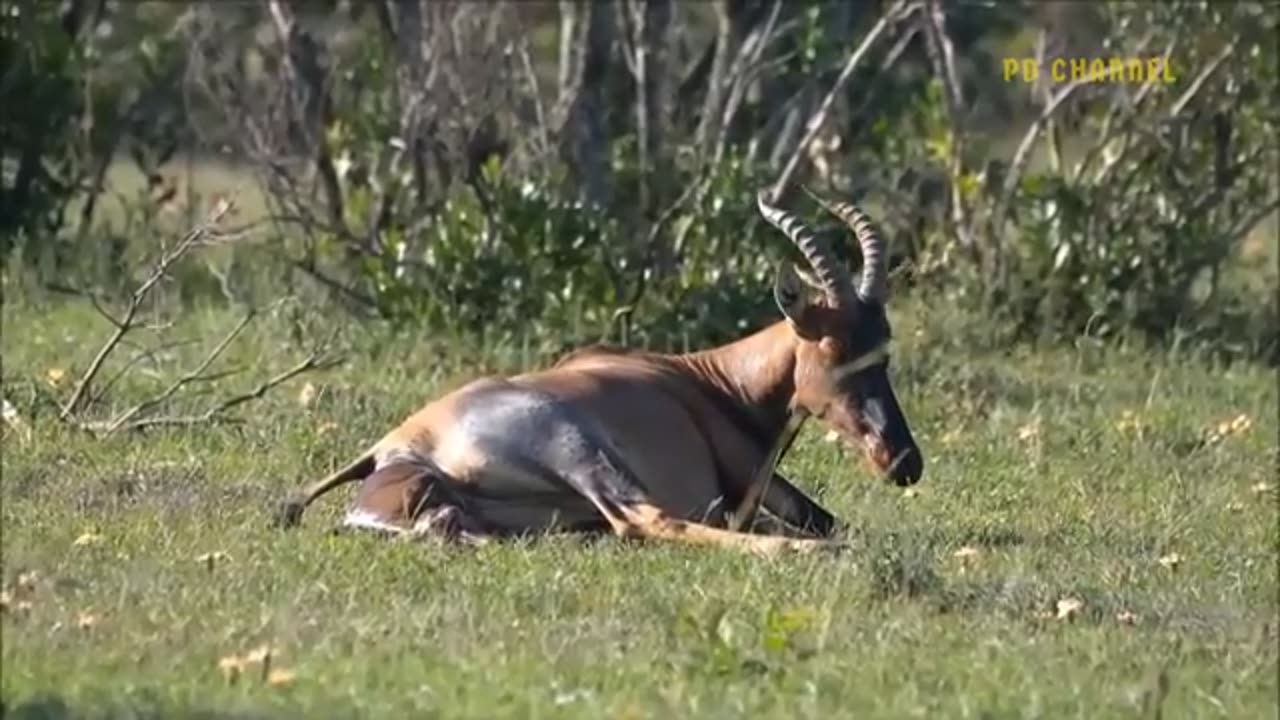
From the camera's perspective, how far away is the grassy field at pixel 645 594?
7.21m

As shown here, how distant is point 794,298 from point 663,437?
713 mm

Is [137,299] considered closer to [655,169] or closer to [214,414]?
[214,414]

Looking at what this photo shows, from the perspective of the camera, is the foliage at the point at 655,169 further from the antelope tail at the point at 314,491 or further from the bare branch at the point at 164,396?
the antelope tail at the point at 314,491

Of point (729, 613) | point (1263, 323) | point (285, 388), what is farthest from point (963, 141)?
point (729, 613)

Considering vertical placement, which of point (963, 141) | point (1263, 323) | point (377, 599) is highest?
point (377, 599)

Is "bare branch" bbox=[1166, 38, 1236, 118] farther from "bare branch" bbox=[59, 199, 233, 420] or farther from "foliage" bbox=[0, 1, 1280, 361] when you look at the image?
"bare branch" bbox=[59, 199, 233, 420]

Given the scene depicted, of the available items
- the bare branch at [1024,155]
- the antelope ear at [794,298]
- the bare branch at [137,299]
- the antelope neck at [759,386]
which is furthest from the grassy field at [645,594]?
the bare branch at [1024,155]

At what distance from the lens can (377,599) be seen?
27.2 feet

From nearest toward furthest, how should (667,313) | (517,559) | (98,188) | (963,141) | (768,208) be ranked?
(517,559)
(768,208)
(667,313)
(963,141)
(98,188)

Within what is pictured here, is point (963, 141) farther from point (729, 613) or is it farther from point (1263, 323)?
point (729, 613)

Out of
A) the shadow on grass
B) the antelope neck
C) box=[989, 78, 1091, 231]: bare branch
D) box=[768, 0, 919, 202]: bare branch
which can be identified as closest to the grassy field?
the shadow on grass

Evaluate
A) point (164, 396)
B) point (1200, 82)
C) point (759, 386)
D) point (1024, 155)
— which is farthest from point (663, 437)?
point (1200, 82)

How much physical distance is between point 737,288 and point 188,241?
4.63 meters

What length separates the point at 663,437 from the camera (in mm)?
10172
